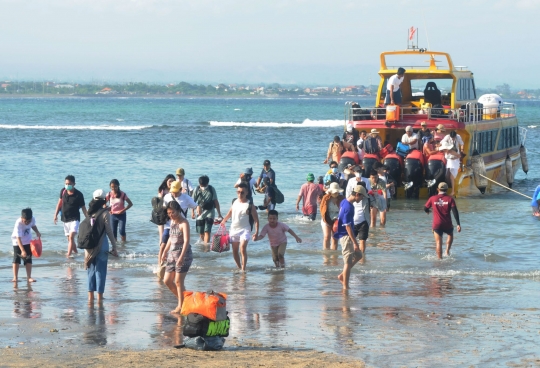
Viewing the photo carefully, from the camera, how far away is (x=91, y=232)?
33.8 ft

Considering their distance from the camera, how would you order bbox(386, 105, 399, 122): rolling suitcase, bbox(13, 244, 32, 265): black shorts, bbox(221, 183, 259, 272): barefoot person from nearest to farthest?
bbox(13, 244, 32, 265): black shorts → bbox(221, 183, 259, 272): barefoot person → bbox(386, 105, 399, 122): rolling suitcase

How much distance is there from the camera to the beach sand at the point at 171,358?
789cm

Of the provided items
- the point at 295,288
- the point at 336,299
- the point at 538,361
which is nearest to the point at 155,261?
the point at 295,288

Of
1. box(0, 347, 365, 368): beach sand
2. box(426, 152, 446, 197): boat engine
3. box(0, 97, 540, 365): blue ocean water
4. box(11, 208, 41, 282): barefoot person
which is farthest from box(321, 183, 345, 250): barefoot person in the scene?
box(426, 152, 446, 197): boat engine

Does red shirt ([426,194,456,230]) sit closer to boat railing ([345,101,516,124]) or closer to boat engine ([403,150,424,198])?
boat engine ([403,150,424,198])

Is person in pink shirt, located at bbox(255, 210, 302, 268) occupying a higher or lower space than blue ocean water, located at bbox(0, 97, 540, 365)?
higher

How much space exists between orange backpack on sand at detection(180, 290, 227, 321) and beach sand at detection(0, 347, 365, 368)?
0.35 meters

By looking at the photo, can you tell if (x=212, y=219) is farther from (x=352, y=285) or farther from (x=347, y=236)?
(x=347, y=236)

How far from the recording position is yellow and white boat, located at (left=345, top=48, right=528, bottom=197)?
2242 cm

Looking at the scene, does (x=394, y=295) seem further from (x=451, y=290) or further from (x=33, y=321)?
(x=33, y=321)

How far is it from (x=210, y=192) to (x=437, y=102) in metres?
12.3

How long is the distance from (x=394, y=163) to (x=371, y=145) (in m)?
0.72

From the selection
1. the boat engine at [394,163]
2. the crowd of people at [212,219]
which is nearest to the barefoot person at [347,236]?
the crowd of people at [212,219]

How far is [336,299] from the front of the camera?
11125mm
